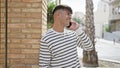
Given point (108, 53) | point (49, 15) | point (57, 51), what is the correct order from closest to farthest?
point (57, 51) → point (49, 15) → point (108, 53)

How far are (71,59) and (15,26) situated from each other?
8.79 feet

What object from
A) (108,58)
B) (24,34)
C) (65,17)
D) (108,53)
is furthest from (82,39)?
(108,53)

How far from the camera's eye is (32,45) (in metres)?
5.98

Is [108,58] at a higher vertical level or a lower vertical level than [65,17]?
lower

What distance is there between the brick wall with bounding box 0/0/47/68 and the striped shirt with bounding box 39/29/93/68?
2.48 meters

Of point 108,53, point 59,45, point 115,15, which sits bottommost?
point 108,53

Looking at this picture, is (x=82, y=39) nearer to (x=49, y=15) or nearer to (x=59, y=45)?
(x=59, y=45)

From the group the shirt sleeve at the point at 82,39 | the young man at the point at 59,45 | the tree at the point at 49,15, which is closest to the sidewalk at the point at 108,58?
the tree at the point at 49,15

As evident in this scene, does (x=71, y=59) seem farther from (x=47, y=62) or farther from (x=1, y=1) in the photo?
(x=1, y=1)

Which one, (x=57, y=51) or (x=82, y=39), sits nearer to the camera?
(x=57, y=51)

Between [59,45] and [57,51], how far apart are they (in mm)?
66

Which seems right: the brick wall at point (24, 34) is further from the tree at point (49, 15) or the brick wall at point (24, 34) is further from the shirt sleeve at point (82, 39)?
the tree at point (49, 15)

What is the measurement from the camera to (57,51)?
3.44m

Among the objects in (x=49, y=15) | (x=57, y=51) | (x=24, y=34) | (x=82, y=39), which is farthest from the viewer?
(x=49, y=15)
